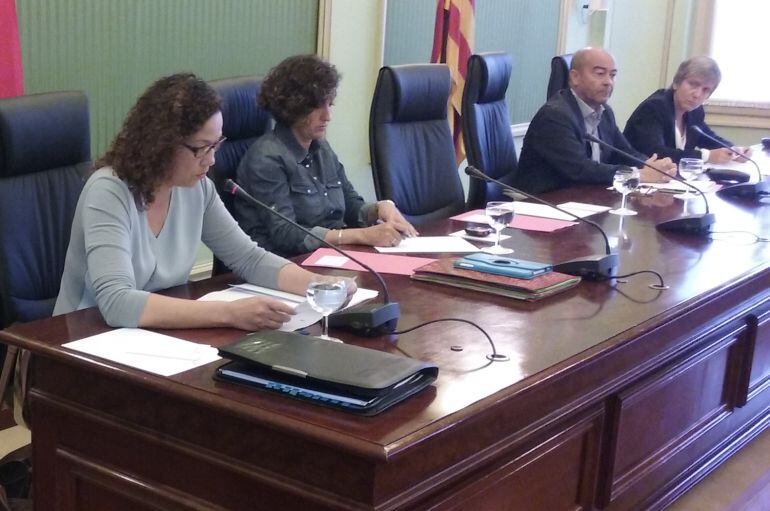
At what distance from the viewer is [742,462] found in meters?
2.59

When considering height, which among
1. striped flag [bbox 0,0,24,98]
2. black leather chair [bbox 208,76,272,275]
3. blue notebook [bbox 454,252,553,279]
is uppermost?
striped flag [bbox 0,0,24,98]

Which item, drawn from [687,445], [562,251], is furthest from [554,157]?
[687,445]

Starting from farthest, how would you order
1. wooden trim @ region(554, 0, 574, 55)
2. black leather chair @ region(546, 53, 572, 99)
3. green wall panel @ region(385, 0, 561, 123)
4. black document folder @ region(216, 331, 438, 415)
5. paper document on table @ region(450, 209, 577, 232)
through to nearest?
wooden trim @ region(554, 0, 574, 55), green wall panel @ region(385, 0, 561, 123), black leather chair @ region(546, 53, 572, 99), paper document on table @ region(450, 209, 577, 232), black document folder @ region(216, 331, 438, 415)

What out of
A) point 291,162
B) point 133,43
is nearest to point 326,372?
point 291,162

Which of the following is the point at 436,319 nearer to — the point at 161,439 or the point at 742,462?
the point at 161,439

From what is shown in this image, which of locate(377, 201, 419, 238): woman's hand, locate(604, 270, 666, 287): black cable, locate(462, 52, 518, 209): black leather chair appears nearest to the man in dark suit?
locate(462, 52, 518, 209): black leather chair

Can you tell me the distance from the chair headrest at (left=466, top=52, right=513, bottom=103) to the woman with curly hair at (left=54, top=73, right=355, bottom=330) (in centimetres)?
168

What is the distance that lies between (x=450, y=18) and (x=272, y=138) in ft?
6.99

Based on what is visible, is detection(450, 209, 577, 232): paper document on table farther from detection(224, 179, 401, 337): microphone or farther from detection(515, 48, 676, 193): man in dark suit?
detection(224, 179, 401, 337): microphone

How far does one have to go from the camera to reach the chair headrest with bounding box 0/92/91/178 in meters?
2.05

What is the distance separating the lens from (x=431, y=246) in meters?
2.37

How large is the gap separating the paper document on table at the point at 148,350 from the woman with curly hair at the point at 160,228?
0.17ft

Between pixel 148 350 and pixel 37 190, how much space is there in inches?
30.7

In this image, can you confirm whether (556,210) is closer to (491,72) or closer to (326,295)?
(491,72)
